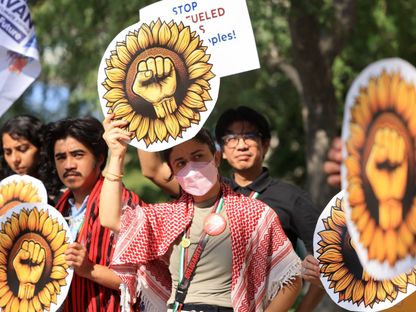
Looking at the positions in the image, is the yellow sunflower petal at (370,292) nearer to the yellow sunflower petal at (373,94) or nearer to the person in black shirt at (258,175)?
the person in black shirt at (258,175)

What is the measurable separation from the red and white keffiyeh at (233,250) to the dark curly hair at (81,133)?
2.14ft

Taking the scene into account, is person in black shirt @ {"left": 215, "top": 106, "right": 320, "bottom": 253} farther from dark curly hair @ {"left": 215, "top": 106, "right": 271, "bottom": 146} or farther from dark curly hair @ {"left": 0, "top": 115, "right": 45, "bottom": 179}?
dark curly hair @ {"left": 0, "top": 115, "right": 45, "bottom": 179}

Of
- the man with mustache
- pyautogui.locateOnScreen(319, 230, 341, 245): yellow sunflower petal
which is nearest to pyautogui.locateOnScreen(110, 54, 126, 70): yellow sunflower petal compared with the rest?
the man with mustache

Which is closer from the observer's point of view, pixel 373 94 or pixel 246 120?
pixel 373 94

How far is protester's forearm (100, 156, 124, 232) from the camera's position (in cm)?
477

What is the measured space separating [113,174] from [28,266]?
2.74 feet

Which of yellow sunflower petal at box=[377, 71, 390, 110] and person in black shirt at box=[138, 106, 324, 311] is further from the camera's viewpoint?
person in black shirt at box=[138, 106, 324, 311]

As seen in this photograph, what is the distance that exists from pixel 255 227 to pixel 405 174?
54.3 inches

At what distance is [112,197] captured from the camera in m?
4.81

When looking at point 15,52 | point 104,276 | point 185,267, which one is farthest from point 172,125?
point 15,52

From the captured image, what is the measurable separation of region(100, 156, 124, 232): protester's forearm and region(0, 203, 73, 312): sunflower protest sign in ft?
1.18

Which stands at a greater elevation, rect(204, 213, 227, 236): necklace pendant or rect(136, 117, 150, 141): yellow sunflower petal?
rect(136, 117, 150, 141): yellow sunflower petal

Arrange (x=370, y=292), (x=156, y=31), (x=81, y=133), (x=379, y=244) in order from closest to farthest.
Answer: (x=379, y=244)
(x=370, y=292)
(x=156, y=31)
(x=81, y=133)

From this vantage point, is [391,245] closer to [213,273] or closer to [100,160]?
[213,273]
